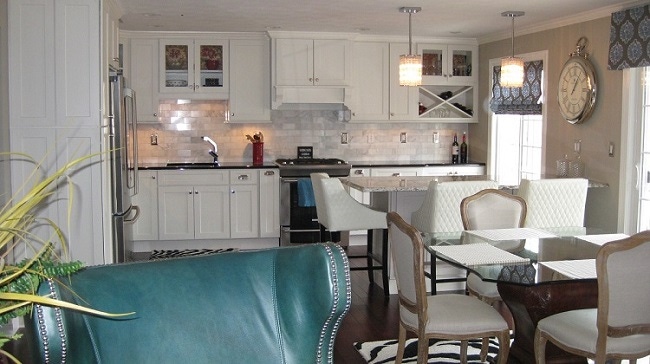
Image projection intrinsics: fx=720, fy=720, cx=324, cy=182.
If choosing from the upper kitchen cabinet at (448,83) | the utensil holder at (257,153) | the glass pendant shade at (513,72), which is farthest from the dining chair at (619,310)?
the upper kitchen cabinet at (448,83)

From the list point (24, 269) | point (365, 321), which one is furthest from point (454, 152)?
point (24, 269)

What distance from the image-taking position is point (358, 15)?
6.50 metres

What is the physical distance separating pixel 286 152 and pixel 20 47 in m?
3.85

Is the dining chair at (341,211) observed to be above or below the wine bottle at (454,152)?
below

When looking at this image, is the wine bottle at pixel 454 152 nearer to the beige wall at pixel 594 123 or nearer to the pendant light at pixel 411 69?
the beige wall at pixel 594 123

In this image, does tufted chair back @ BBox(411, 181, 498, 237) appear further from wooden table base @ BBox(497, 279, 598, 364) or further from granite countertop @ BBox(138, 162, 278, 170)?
granite countertop @ BBox(138, 162, 278, 170)

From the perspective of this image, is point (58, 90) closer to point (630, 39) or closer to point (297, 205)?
point (297, 205)

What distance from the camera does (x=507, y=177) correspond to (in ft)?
26.1

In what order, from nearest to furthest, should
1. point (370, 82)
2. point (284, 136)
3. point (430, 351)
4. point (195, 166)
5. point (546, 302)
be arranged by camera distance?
1. point (546, 302)
2. point (430, 351)
3. point (195, 166)
4. point (370, 82)
5. point (284, 136)

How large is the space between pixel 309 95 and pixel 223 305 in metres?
6.01

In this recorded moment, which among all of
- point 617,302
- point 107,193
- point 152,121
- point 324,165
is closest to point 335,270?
point 617,302

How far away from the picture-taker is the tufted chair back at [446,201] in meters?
5.11

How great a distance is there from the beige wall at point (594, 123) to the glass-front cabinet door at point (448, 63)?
1176 millimetres

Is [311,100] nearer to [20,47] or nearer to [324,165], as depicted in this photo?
[324,165]
